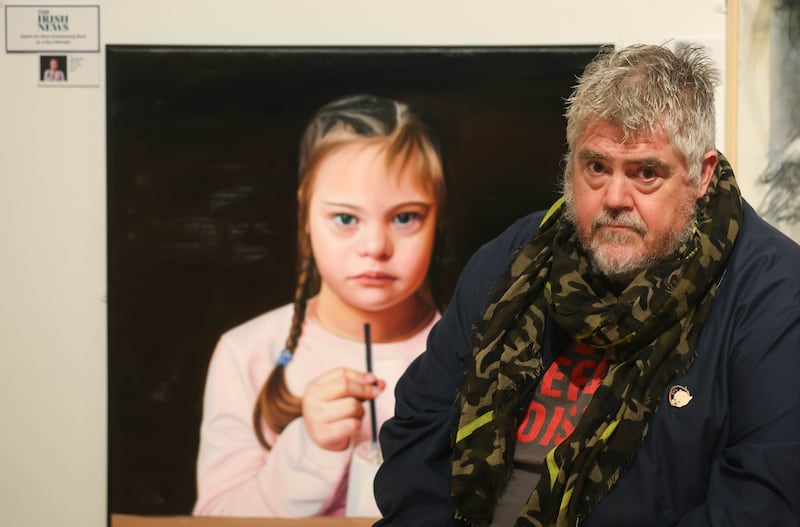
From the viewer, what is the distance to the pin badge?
140 centimetres

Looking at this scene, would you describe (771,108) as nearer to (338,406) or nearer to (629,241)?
(629,241)

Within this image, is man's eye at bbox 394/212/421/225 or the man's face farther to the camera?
man's eye at bbox 394/212/421/225

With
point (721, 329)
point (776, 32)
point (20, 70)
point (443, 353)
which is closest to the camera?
point (721, 329)

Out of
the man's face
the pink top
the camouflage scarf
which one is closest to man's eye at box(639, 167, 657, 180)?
the man's face

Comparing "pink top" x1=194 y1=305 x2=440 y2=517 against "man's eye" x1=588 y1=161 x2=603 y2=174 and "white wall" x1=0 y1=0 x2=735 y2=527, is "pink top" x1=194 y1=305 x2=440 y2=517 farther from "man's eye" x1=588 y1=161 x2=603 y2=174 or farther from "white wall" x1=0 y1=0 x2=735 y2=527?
"man's eye" x1=588 y1=161 x2=603 y2=174

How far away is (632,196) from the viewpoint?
4.78 feet

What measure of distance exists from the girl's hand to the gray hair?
1.01 metres

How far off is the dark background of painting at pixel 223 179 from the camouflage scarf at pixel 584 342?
69cm

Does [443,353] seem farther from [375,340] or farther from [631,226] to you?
[375,340]

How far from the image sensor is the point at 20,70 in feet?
7.77

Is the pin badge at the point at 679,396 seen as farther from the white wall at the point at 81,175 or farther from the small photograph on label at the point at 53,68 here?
the small photograph on label at the point at 53,68

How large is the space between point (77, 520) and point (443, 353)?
48.0 inches

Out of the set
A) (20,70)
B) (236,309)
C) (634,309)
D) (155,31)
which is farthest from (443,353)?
(20,70)

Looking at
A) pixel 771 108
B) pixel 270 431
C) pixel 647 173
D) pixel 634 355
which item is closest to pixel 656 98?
pixel 647 173
